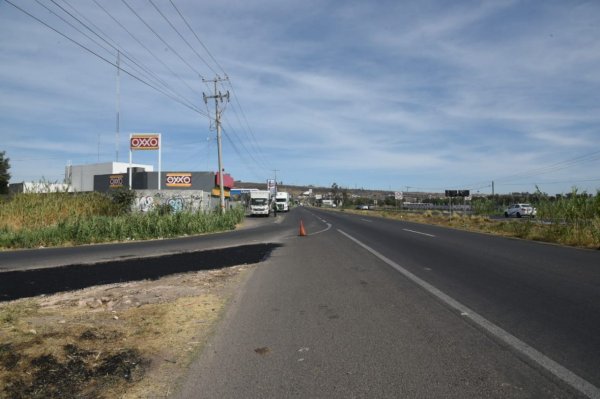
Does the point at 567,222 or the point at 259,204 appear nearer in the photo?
the point at 567,222

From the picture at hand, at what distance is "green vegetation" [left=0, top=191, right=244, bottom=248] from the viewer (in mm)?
21672

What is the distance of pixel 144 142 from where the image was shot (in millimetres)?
54719

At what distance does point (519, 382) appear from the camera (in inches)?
162

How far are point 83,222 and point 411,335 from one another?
2101 cm

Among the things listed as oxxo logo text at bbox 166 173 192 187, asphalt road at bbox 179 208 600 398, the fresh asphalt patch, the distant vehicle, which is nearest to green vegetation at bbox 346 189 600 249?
asphalt road at bbox 179 208 600 398

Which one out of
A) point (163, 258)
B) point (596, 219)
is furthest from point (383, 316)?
point (596, 219)

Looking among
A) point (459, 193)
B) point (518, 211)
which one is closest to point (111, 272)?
point (459, 193)

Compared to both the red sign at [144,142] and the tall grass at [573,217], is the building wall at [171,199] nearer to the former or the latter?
the red sign at [144,142]

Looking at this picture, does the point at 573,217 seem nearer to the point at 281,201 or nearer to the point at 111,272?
the point at 111,272

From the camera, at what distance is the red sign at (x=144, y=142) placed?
178 feet

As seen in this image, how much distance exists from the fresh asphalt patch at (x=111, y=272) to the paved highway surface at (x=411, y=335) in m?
2.69

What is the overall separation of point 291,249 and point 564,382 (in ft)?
44.6

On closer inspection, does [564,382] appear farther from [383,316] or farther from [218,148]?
[218,148]

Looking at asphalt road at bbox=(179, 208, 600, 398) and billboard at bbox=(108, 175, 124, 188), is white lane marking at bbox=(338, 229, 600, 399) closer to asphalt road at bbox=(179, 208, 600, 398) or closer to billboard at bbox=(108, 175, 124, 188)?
asphalt road at bbox=(179, 208, 600, 398)
